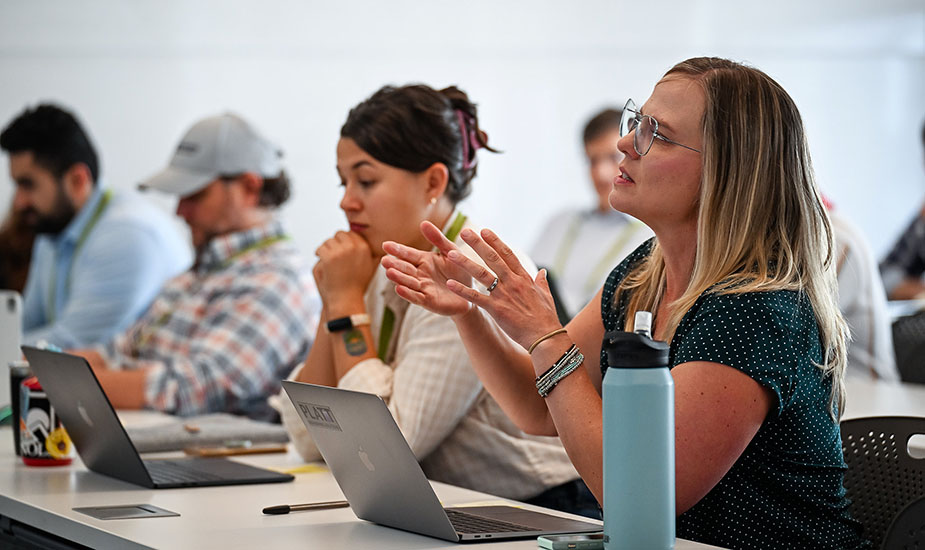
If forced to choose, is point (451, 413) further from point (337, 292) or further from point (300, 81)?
point (300, 81)

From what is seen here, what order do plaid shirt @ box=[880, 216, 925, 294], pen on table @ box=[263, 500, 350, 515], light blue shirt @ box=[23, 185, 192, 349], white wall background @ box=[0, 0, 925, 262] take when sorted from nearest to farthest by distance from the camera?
pen on table @ box=[263, 500, 350, 515] → light blue shirt @ box=[23, 185, 192, 349] → white wall background @ box=[0, 0, 925, 262] → plaid shirt @ box=[880, 216, 925, 294]

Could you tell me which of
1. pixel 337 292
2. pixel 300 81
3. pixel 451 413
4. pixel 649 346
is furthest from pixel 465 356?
pixel 300 81

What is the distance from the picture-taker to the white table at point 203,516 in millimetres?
1312

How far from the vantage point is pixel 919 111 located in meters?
6.17

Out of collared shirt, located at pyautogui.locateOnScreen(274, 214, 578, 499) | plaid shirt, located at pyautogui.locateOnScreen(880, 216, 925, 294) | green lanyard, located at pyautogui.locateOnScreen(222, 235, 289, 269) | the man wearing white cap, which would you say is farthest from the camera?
plaid shirt, located at pyautogui.locateOnScreen(880, 216, 925, 294)

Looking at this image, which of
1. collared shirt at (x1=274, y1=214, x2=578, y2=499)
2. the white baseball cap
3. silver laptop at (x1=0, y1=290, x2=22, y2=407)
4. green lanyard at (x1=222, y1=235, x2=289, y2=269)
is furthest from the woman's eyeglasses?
the white baseball cap

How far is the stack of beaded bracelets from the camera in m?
1.41

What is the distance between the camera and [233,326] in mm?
3004

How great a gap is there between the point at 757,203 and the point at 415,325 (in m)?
0.72

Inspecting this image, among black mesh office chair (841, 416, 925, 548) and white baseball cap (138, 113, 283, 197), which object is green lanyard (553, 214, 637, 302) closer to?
white baseball cap (138, 113, 283, 197)

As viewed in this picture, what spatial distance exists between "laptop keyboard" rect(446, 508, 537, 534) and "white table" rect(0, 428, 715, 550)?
0.11 ft

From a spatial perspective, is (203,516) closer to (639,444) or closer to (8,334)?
(639,444)

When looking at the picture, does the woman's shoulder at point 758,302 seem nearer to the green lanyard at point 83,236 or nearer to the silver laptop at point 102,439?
the silver laptop at point 102,439

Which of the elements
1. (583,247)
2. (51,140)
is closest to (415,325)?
(51,140)
